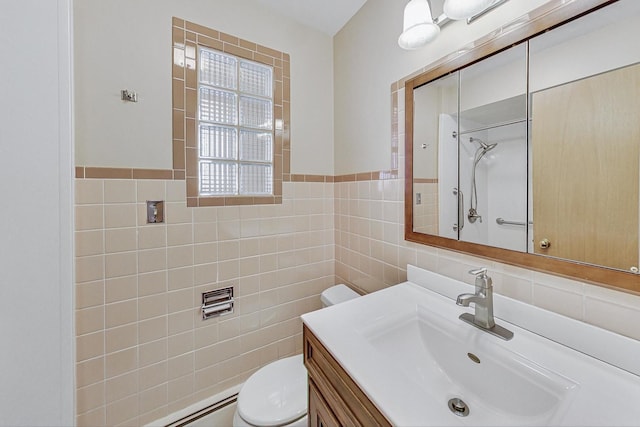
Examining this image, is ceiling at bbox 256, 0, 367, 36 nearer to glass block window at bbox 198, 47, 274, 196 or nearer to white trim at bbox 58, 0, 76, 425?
glass block window at bbox 198, 47, 274, 196

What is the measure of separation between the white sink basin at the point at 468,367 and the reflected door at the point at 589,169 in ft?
0.71

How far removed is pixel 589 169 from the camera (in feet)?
2.06

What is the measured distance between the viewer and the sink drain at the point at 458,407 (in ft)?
2.13

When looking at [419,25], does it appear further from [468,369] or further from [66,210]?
[66,210]

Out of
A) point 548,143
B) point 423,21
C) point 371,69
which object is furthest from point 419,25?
point 548,143

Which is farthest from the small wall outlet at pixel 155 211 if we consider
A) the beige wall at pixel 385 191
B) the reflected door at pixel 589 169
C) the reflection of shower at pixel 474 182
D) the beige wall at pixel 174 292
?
the reflected door at pixel 589 169

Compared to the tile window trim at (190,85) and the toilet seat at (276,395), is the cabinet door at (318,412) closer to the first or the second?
the toilet seat at (276,395)

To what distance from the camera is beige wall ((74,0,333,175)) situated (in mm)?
1017

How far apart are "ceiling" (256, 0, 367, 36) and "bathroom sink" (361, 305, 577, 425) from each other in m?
1.65

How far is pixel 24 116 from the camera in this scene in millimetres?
871

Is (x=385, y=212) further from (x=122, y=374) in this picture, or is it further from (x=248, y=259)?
(x=122, y=374)

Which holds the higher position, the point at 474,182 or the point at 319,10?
the point at 319,10

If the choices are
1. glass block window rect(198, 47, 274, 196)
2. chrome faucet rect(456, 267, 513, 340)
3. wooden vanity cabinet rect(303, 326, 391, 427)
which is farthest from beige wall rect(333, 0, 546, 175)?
wooden vanity cabinet rect(303, 326, 391, 427)

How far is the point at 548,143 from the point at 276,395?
1416 millimetres
